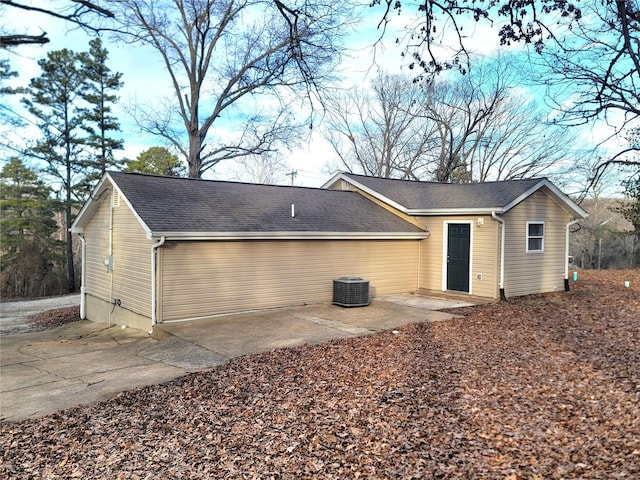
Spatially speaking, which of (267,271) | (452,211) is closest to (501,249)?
(452,211)

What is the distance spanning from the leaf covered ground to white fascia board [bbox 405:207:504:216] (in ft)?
16.4

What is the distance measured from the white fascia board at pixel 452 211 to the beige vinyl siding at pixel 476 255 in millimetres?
143

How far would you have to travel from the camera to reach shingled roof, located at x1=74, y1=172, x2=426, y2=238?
9758mm

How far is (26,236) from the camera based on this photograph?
26234mm

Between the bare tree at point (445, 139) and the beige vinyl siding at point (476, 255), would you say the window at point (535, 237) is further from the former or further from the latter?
the bare tree at point (445, 139)

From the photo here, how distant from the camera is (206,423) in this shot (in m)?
4.50

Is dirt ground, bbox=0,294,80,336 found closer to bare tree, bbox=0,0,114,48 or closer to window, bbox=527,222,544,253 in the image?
bare tree, bbox=0,0,114,48

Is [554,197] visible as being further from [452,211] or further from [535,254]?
[452,211]

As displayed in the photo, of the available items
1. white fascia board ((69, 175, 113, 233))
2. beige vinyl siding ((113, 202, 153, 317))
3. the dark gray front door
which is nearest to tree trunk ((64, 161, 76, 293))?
white fascia board ((69, 175, 113, 233))

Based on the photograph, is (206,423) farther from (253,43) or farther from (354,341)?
(253,43)

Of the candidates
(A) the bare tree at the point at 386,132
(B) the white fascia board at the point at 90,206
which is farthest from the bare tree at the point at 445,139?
(B) the white fascia board at the point at 90,206

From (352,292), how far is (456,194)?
5.01 meters

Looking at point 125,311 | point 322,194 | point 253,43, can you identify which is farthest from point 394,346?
point 253,43

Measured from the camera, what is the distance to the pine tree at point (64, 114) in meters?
25.2
